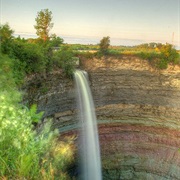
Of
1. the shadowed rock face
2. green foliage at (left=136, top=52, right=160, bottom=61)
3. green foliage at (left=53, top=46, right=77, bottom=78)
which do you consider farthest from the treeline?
green foliage at (left=136, top=52, right=160, bottom=61)

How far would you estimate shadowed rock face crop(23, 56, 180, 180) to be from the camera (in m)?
17.6

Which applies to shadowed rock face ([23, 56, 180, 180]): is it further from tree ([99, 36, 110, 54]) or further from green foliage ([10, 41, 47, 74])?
green foliage ([10, 41, 47, 74])

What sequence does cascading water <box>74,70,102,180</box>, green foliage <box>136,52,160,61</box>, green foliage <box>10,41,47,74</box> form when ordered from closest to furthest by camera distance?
green foliage <box>10,41,47,74</box> → cascading water <box>74,70,102,180</box> → green foliage <box>136,52,160,61</box>

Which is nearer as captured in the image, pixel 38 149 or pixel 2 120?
pixel 2 120

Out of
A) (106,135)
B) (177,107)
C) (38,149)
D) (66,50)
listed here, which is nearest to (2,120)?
(38,149)

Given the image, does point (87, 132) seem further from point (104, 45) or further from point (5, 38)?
point (5, 38)

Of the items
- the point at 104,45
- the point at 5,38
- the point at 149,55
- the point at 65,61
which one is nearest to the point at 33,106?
the point at 5,38

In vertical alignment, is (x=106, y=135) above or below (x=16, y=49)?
below

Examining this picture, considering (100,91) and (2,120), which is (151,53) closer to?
(100,91)

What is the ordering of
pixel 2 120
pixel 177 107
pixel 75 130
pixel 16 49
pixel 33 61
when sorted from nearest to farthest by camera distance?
pixel 2 120 < pixel 16 49 < pixel 33 61 < pixel 75 130 < pixel 177 107

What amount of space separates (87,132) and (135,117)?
4.40 metres

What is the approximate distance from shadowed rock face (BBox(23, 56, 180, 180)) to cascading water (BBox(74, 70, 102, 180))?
100cm

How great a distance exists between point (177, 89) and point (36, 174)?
47.5 feet

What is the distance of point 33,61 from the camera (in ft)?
40.8
